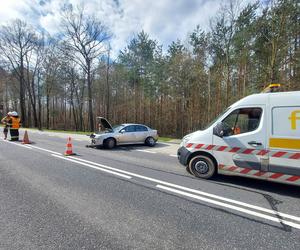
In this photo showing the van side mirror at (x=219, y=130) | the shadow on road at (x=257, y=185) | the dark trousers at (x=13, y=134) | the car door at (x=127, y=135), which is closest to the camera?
the shadow on road at (x=257, y=185)

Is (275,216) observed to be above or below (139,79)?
below

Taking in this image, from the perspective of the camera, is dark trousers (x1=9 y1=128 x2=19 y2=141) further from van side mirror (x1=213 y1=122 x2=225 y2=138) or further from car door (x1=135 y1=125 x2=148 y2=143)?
van side mirror (x1=213 y1=122 x2=225 y2=138)

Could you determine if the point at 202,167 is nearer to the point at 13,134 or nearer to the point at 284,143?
the point at 284,143

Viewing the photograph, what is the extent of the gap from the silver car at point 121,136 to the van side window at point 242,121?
22.7 ft

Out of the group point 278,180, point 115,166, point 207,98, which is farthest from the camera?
point 207,98

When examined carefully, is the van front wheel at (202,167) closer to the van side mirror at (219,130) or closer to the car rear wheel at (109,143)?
the van side mirror at (219,130)

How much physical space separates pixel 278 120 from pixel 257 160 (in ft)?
3.42

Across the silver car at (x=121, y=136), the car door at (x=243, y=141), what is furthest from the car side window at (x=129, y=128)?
the car door at (x=243, y=141)

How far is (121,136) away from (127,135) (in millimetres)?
379

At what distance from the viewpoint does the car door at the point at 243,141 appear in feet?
15.1

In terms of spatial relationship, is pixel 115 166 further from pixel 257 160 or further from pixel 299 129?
pixel 299 129

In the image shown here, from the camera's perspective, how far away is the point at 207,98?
1745 cm

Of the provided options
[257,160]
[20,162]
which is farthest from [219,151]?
[20,162]

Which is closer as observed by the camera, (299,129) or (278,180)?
(299,129)
